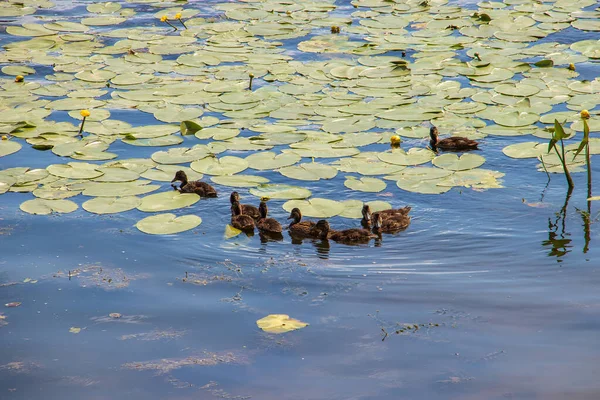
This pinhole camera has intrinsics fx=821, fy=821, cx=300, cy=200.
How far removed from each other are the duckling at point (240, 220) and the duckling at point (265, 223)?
0.11 meters

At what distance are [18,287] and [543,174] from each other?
20.4ft

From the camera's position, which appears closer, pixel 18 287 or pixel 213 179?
pixel 18 287

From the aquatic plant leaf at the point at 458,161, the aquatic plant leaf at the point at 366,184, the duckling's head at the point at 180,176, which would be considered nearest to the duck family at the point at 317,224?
the aquatic plant leaf at the point at 366,184

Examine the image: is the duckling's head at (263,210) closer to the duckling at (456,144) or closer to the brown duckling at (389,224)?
the brown duckling at (389,224)

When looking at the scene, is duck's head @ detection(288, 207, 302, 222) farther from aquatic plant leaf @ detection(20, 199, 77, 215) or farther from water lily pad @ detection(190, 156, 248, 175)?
aquatic plant leaf @ detection(20, 199, 77, 215)

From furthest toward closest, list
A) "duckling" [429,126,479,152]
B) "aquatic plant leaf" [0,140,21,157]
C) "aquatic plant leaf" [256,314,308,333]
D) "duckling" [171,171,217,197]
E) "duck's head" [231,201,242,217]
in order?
"aquatic plant leaf" [0,140,21,157]
"duckling" [429,126,479,152]
"duckling" [171,171,217,197]
"duck's head" [231,201,242,217]
"aquatic plant leaf" [256,314,308,333]

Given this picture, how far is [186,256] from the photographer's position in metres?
8.42

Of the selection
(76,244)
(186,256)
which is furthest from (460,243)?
(76,244)

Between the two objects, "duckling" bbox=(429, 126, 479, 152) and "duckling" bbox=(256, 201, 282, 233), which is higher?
"duckling" bbox=(429, 126, 479, 152)

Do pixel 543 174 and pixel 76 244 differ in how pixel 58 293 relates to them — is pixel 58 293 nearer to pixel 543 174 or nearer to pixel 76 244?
pixel 76 244

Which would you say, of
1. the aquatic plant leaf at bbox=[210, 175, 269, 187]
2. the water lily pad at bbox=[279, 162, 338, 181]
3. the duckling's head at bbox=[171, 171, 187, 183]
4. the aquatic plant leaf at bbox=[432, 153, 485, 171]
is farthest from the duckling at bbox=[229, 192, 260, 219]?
the aquatic plant leaf at bbox=[432, 153, 485, 171]

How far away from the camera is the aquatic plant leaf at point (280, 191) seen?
962 cm

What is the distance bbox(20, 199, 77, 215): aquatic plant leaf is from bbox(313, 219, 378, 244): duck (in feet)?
9.26

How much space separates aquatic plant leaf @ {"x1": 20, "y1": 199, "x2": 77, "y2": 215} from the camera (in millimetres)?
9188
